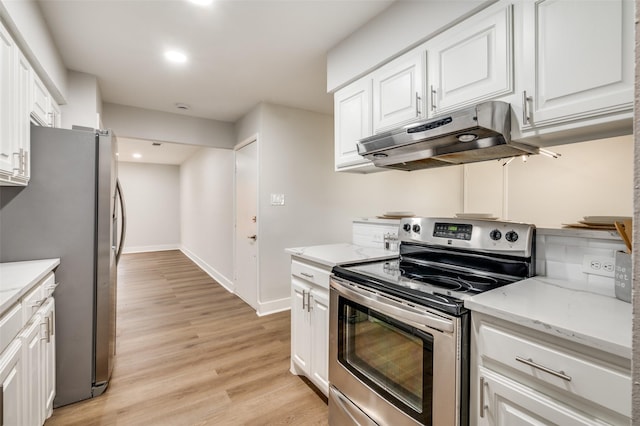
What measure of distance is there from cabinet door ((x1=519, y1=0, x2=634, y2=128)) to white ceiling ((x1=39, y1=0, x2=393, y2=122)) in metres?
0.98

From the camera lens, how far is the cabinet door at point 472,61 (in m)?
1.33

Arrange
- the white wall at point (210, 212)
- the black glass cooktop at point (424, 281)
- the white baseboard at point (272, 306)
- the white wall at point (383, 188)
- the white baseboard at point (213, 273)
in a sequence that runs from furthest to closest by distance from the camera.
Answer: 1. the white wall at point (210, 212)
2. the white baseboard at point (213, 273)
3. the white baseboard at point (272, 306)
4. the white wall at point (383, 188)
5. the black glass cooktop at point (424, 281)

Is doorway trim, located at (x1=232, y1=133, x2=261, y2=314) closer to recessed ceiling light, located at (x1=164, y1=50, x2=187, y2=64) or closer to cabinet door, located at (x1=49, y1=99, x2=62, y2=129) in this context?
recessed ceiling light, located at (x1=164, y1=50, x2=187, y2=64)

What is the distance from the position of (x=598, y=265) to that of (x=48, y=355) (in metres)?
2.80

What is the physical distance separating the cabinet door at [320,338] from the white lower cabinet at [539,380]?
90 centimetres

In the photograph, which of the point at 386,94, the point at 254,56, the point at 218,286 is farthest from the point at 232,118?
the point at 386,94

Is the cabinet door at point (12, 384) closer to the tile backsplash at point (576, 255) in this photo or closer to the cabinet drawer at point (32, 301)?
the cabinet drawer at point (32, 301)

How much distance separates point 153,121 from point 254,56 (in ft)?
6.78

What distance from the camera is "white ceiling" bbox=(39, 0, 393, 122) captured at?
6.19ft

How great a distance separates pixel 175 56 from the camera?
2482mm

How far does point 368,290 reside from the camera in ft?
4.60

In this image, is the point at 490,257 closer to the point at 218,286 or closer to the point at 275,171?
the point at 275,171

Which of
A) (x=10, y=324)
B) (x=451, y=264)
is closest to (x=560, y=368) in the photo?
(x=451, y=264)

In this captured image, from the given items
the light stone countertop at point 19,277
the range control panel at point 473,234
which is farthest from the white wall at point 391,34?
the light stone countertop at point 19,277
